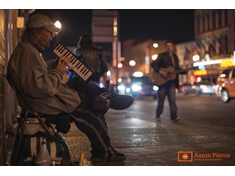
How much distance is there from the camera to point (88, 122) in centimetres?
450

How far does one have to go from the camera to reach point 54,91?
3.96 metres

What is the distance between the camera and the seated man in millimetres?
3955

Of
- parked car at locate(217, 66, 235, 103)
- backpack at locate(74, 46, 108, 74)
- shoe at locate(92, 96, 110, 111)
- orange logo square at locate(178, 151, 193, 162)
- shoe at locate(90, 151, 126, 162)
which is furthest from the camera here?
parked car at locate(217, 66, 235, 103)

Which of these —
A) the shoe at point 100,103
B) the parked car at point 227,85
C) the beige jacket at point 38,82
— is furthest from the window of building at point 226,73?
the beige jacket at point 38,82

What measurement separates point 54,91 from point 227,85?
18.3 metres

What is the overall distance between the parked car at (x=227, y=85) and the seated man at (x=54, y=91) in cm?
1666

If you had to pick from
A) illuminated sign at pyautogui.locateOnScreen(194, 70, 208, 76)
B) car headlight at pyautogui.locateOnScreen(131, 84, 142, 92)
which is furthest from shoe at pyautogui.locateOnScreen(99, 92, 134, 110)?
illuminated sign at pyautogui.locateOnScreen(194, 70, 208, 76)

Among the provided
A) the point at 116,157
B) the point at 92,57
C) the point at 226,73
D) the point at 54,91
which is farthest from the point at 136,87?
the point at 54,91

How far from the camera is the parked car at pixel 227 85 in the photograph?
20.7 metres

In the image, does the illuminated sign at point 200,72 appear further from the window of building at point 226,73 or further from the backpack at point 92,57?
the backpack at point 92,57

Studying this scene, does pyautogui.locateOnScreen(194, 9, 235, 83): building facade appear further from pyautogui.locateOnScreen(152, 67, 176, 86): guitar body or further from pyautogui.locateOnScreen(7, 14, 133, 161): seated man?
pyautogui.locateOnScreen(7, 14, 133, 161): seated man

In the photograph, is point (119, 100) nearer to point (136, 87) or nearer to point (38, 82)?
point (38, 82)

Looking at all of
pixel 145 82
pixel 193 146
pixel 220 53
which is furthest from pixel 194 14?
pixel 193 146
